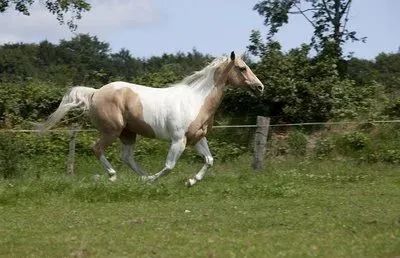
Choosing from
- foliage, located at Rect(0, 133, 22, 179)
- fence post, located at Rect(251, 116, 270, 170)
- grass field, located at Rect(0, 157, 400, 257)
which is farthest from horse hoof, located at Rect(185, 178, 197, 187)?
foliage, located at Rect(0, 133, 22, 179)

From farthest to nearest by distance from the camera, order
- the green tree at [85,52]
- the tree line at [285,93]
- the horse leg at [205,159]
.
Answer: the green tree at [85,52] → the tree line at [285,93] → the horse leg at [205,159]

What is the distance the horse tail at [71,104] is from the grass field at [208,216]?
1.60 m

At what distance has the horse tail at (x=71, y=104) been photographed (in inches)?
508

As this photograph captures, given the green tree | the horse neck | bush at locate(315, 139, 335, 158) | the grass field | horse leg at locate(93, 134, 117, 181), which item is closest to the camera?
the grass field

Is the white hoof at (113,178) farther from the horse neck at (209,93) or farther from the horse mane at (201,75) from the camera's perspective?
the horse mane at (201,75)

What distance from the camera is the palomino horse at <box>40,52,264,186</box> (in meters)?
12.3

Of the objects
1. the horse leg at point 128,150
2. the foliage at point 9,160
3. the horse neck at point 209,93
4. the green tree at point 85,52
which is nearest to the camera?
the horse neck at point 209,93

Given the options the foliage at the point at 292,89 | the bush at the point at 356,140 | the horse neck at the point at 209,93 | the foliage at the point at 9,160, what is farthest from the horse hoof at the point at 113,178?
the foliage at the point at 292,89

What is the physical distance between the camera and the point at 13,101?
72.9 feet

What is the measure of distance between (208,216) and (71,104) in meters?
5.13

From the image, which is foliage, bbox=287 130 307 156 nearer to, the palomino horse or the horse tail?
the palomino horse

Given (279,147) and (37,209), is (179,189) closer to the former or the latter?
(37,209)

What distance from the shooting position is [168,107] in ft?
40.5

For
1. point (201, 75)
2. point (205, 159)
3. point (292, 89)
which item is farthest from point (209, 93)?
point (292, 89)
